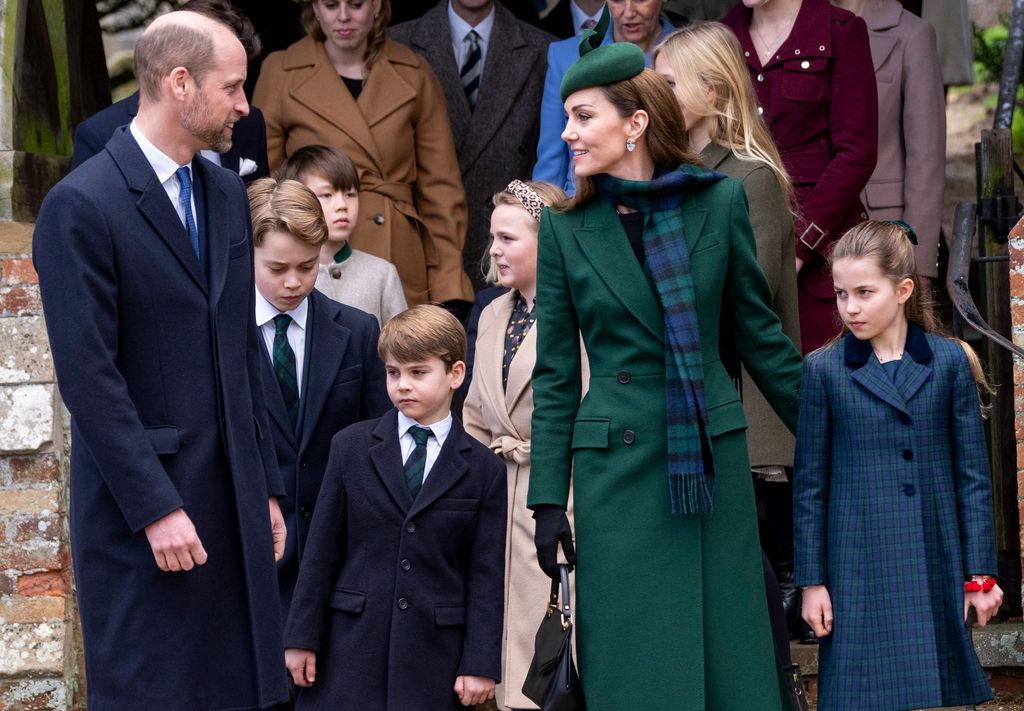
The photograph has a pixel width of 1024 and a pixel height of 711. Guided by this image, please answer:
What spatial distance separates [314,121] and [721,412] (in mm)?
2989

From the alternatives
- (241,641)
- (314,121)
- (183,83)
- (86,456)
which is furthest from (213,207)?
(314,121)

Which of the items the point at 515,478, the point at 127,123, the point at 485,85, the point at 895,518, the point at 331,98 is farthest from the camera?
the point at 485,85

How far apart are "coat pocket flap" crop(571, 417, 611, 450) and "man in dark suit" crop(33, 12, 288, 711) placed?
29.3 inches

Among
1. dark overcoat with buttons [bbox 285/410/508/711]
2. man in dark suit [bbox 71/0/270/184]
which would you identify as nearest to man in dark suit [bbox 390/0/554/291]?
man in dark suit [bbox 71/0/270/184]

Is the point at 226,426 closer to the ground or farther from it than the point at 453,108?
closer to the ground

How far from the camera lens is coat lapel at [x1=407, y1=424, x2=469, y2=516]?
468cm

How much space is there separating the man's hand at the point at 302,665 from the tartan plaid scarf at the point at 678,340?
1.26 m

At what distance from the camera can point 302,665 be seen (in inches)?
183

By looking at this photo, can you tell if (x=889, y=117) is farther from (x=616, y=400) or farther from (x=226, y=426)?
(x=226, y=426)

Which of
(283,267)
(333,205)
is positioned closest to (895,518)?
(283,267)

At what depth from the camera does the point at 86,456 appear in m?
3.76

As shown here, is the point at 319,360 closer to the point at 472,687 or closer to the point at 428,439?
the point at 428,439

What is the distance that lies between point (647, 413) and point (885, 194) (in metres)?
2.75

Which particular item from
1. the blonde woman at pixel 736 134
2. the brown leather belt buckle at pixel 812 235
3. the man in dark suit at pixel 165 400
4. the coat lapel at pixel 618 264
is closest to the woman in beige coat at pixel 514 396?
the blonde woman at pixel 736 134
